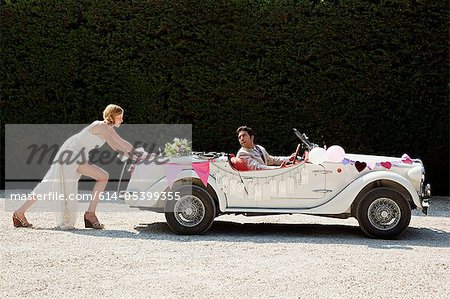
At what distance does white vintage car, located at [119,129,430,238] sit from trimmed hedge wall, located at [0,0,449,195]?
3582 millimetres

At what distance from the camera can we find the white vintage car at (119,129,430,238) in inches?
306

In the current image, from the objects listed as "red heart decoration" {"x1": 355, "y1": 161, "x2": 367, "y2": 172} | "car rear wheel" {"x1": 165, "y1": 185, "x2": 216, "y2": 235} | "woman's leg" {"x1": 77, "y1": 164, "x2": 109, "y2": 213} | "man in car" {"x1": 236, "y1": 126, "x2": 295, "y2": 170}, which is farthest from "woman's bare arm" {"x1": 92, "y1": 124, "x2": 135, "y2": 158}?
"red heart decoration" {"x1": 355, "y1": 161, "x2": 367, "y2": 172}

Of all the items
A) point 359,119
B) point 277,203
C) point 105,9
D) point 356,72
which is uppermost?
point 105,9

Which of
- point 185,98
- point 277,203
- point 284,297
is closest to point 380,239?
point 277,203

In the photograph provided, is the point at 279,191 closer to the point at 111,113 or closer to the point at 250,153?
the point at 250,153

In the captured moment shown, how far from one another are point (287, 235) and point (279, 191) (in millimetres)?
514

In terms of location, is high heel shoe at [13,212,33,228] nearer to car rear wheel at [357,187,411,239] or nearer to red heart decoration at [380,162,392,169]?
car rear wheel at [357,187,411,239]

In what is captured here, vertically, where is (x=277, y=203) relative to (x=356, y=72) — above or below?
below

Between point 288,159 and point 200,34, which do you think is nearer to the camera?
point 288,159

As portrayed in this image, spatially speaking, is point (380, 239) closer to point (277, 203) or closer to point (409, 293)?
point (277, 203)

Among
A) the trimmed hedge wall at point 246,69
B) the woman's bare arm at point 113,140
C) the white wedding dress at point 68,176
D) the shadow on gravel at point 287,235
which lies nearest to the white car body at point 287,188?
the shadow on gravel at point 287,235

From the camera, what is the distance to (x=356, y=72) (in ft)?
37.4

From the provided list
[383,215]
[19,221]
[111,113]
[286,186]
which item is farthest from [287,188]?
[19,221]

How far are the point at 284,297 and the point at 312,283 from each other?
1.65 feet
